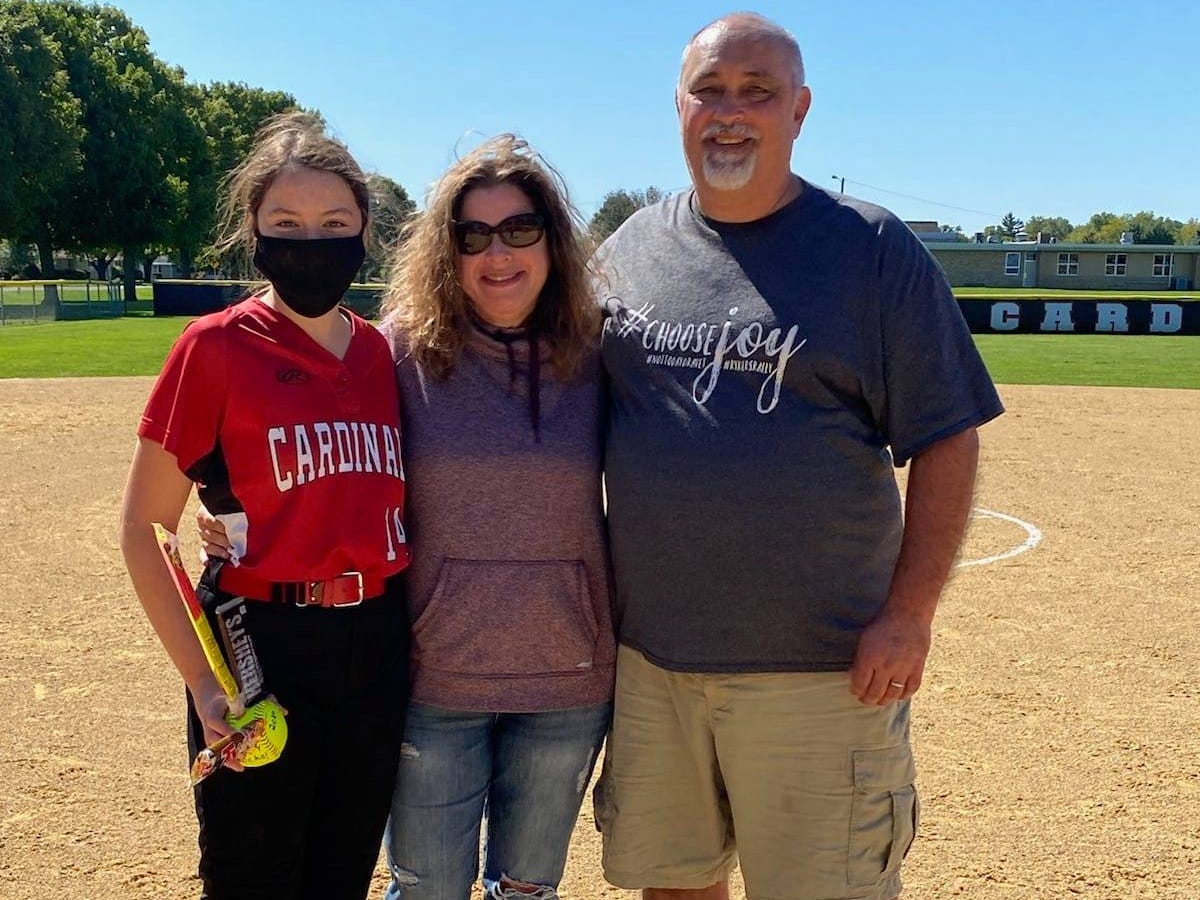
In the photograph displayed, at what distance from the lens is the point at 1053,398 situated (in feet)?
53.2

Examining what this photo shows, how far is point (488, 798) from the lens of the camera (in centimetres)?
290

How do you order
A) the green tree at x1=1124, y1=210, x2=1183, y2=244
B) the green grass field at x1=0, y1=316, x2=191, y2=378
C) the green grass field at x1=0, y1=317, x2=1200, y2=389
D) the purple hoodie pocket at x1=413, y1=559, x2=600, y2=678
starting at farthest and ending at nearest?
the green tree at x1=1124, y1=210, x2=1183, y2=244 → the green grass field at x1=0, y1=316, x2=191, y2=378 → the green grass field at x1=0, y1=317, x2=1200, y2=389 → the purple hoodie pocket at x1=413, y1=559, x2=600, y2=678

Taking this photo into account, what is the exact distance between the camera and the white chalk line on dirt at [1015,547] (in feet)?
25.0

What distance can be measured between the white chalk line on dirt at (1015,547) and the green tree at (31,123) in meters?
42.4

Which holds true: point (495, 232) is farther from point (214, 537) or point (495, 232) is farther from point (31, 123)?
point (31, 123)

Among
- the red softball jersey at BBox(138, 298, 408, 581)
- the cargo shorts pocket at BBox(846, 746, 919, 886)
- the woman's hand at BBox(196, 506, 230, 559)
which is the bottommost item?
the cargo shorts pocket at BBox(846, 746, 919, 886)

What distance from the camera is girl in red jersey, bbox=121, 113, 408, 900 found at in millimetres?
2439

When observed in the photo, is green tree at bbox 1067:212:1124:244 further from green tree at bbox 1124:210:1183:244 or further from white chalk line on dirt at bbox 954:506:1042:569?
white chalk line on dirt at bbox 954:506:1042:569

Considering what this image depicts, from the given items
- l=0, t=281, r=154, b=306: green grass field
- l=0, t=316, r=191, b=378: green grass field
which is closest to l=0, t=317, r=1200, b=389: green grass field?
l=0, t=316, r=191, b=378: green grass field

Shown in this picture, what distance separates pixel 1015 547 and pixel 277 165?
22.0ft

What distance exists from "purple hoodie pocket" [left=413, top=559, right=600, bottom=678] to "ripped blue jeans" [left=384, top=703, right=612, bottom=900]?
14cm

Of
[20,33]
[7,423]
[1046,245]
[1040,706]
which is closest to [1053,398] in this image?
[1040,706]

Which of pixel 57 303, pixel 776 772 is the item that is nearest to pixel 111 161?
pixel 57 303

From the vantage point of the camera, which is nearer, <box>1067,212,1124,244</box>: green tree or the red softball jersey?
the red softball jersey
